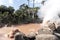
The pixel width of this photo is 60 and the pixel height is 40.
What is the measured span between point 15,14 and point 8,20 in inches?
58.5

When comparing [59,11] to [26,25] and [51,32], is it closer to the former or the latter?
[51,32]

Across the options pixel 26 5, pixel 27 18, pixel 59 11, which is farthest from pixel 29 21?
pixel 59 11

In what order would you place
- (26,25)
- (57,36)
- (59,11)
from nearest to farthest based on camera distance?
(57,36)
(59,11)
(26,25)

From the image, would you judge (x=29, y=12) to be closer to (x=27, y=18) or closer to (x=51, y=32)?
(x=27, y=18)

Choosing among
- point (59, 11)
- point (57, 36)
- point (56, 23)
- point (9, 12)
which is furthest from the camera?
point (9, 12)

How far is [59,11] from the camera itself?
12898 millimetres

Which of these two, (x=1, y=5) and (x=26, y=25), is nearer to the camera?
(x=26, y=25)

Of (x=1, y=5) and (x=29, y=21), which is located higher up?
(x=1, y=5)

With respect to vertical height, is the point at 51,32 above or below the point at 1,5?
below

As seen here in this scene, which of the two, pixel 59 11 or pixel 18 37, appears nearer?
pixel 18 37

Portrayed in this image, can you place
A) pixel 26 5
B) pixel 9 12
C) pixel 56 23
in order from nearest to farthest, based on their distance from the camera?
pixel 56 23
pixel 9 12
pixel 26 5

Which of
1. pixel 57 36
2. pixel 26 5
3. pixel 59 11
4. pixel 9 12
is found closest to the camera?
pixel 57 36

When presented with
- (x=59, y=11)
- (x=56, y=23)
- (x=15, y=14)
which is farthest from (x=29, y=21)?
(x=56, y=23)

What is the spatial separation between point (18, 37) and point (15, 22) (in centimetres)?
1648
